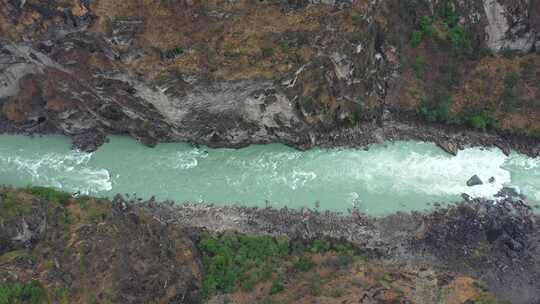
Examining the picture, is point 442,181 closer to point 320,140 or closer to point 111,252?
point 320,140

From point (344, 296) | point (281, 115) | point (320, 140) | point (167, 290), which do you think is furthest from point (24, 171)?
point (344, 296)

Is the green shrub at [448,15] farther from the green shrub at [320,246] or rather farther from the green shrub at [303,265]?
the green shrub at [303,265]

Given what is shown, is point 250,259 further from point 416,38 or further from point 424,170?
point 416,38

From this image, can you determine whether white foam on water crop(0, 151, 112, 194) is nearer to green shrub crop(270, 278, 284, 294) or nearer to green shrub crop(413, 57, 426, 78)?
green shrub crop(270, 278, 284, 294)

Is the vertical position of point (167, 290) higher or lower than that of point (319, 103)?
lower

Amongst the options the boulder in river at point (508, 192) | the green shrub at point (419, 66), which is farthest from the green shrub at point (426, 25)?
the boulder in river at point (508, 192)

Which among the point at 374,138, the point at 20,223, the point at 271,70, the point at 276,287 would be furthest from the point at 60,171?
the point at 374,138
